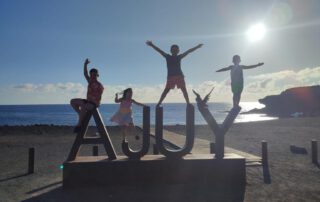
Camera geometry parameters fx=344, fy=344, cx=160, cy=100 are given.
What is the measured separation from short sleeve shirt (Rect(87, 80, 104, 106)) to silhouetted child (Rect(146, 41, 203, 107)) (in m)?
1.80

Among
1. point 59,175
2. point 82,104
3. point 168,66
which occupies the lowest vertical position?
point 59,175

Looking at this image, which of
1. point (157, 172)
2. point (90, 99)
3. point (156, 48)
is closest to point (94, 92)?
point (90, 99)

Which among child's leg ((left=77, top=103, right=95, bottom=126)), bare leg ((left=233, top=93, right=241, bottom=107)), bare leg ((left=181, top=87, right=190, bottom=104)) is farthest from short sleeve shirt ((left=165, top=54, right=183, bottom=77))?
child's leg ((left=77, top=103, right=95, bottom=126))

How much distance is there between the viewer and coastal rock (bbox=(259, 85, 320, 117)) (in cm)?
9731

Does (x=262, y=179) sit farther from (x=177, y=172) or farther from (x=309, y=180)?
(x=177, y=172)

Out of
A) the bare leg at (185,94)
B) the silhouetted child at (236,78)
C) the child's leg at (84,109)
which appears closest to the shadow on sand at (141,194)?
the child's leg at (84,109)

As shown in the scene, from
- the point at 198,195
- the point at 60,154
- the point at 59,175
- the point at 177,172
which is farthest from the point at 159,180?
the point at 60,154

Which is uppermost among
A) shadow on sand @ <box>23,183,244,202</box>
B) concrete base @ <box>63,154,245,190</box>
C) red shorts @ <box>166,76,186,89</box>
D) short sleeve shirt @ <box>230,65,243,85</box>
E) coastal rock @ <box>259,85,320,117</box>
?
coastal rock @ <box>259,85,320,117</box>

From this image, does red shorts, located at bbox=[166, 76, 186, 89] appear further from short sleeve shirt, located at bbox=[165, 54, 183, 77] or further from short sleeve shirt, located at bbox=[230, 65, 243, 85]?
short sleeve shirt, located at bbox=[230, 65, 243, 85]

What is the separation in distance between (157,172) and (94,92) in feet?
9.54

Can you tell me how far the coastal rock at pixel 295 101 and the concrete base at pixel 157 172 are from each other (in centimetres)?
8800

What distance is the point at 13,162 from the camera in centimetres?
1526

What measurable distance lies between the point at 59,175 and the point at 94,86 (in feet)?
13.3

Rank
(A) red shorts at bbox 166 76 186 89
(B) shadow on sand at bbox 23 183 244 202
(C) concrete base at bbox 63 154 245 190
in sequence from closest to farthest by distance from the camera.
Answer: (B) shadow on sand at bbox 23 183 244 202, (C) concrete base at bbox 63 154 245 190, (A) red shorts at bbox 166 76 186 89
